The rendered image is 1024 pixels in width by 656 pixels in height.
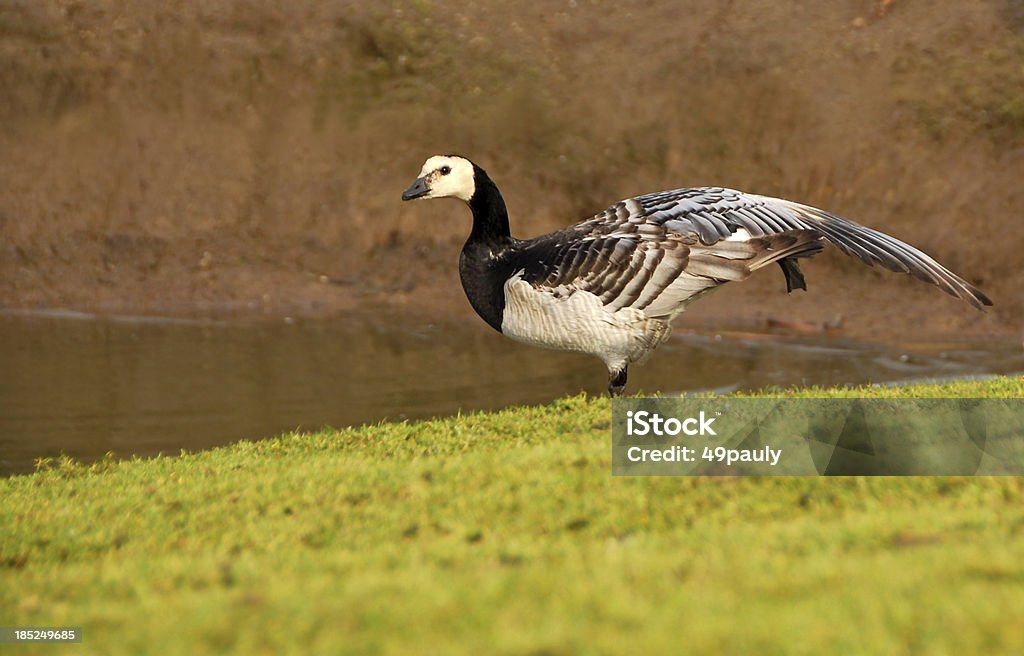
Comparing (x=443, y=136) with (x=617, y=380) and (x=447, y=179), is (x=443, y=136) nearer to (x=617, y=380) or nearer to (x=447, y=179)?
(x=447, y=179)

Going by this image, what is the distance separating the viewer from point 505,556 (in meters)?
5.58

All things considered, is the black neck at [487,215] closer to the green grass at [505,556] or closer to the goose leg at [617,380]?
the goose leg at [617,380]

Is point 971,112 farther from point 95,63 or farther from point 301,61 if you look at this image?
point 95,63

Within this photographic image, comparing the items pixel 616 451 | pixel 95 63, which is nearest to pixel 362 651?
pixel 616 451

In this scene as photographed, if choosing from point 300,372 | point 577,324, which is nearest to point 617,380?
point 577,324

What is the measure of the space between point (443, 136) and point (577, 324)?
12.6 meters

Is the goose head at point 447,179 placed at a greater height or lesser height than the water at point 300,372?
greater

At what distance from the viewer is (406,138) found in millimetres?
20781

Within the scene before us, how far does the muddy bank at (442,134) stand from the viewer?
18859 millimetres

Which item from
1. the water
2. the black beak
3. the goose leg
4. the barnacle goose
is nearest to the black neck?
the barnacle goose

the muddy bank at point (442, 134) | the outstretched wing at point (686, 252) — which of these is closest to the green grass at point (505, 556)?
the outstretched wing at point (686, 252)

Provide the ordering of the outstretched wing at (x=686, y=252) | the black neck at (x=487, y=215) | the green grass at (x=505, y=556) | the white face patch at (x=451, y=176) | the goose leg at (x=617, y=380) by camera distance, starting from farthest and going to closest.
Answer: the white face patch at (x=451, y=176)
the black neck at (x=487, y=215)
the goose leg at (x=617, y=380)
the outstretched wing at (x=686, y=252)
the green grass at (x=505, y=556)

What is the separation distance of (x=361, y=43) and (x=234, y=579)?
17270 millimetres

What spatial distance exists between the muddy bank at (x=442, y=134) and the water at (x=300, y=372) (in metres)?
1.56
